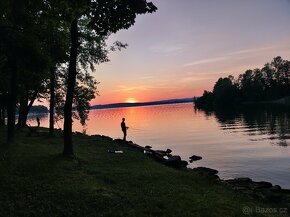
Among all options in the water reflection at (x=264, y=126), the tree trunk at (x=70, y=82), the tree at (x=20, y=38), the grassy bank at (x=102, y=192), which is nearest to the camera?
the grassy bank at (x=102, y=192)

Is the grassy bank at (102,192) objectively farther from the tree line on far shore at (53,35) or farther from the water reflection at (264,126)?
the water reflection at (264,126)

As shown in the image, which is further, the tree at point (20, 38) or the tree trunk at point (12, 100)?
the tree trunk at point (12, 100)

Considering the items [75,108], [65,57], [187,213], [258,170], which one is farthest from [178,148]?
[187,213]

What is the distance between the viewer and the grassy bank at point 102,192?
13.8 metres

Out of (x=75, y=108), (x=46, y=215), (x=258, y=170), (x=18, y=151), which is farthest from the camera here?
(x=75, y=108)

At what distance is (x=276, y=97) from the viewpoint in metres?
199

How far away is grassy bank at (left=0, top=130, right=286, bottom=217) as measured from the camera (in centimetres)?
1377

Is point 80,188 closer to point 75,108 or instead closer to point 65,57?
point 65,57

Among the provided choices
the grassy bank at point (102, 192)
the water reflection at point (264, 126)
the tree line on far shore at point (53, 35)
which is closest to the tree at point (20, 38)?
the tree line on far shore at point (53, 35)

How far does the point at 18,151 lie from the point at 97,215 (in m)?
13.3

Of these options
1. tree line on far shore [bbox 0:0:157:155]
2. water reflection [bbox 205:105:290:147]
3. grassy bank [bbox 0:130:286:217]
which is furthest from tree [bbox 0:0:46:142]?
water reflection [bbox 205:105:290:147]

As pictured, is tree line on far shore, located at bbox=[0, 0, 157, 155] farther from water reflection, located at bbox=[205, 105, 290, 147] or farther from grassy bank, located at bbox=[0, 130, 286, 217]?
water reflection, located at bbox=[205, 105, 290, 147]

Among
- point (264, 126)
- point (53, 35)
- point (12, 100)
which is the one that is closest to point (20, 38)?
point (53, 35)

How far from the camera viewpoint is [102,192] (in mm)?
15609
